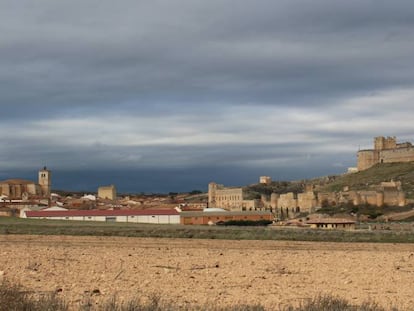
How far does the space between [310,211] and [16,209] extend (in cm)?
4233

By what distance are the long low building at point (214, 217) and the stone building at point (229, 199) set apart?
31321 mm

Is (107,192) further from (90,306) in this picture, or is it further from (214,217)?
(90,306)

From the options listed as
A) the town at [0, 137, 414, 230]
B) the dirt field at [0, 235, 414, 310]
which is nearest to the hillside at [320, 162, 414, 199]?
the town at [0, 137, 414, 230]

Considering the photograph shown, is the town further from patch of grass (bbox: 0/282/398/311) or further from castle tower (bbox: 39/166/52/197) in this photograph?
patch of grass (bbox: 0/282/398/311)

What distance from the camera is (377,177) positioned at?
132 m

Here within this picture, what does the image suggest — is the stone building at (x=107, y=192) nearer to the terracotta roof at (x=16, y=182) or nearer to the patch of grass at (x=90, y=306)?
the terracotta roof at (x=16, y=182)

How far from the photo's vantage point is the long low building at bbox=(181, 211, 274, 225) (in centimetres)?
8250

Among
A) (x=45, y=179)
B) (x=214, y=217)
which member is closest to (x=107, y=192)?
(x=45, y=179)

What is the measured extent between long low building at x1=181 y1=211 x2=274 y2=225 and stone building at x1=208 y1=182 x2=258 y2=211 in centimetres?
3132

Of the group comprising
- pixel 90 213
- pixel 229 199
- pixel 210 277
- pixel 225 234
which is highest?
pixel 229 199

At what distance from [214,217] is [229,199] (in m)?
46.0

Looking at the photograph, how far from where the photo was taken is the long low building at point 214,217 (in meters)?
82.5

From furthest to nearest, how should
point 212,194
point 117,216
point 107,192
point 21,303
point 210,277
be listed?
point 107,192, point 212,194, point 117,216, point 210,277, point 21,303

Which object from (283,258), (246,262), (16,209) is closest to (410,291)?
(246,262)
